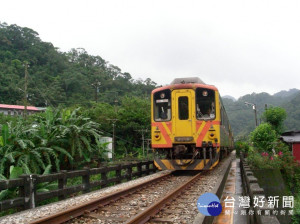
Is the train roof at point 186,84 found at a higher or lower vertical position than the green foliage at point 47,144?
higher

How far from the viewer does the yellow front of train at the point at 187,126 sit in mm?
9867

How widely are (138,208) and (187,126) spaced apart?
4.97m

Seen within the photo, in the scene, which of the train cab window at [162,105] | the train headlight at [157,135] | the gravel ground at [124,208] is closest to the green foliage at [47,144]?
the train headlight at [157,135]

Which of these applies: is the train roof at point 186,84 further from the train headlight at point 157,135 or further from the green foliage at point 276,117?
the green foliage at point 276,117

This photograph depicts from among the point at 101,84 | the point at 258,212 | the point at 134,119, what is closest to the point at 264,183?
the point at 258,212

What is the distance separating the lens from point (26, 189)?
19.1 feet

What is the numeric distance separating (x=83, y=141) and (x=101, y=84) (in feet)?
163

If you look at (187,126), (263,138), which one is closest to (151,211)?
(187,126)

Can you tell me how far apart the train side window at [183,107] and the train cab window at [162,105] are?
373 millimetres

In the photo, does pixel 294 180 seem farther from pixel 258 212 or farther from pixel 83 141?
pixel 258 212

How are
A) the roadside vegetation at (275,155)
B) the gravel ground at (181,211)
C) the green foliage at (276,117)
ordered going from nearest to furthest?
the gravel ground at (181,211) < the roadside vegetation at (275,155) < the green foliage at (276,117)

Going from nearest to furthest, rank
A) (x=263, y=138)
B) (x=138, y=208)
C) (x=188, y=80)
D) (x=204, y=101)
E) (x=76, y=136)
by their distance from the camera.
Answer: (x=138, y=208) → (x=76, y=136) → (x=204, y=101) → (x=188, y=80) → (x=263, y=138)

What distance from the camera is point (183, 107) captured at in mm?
10266

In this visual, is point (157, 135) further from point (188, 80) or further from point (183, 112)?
point (188, 80)
